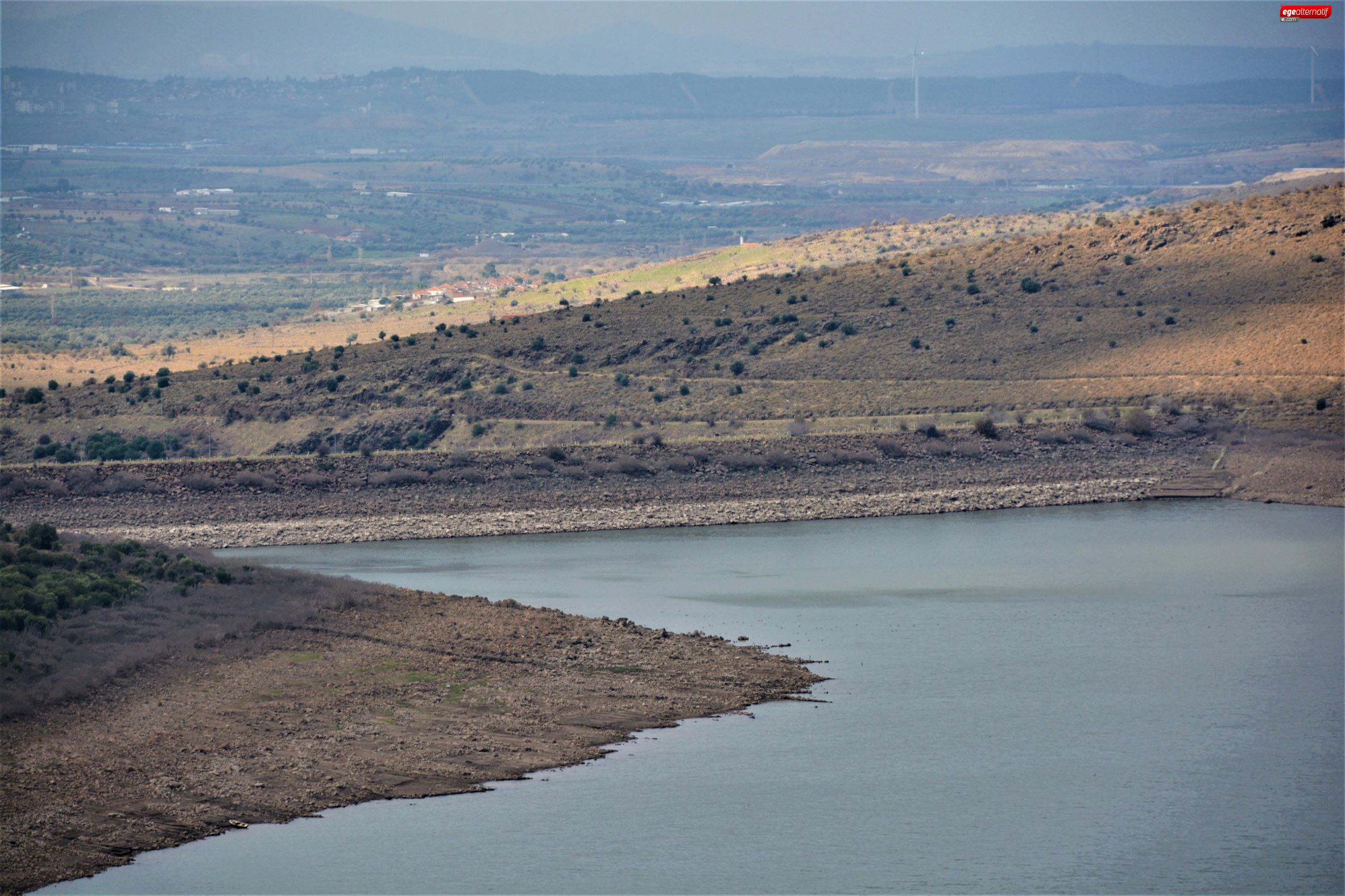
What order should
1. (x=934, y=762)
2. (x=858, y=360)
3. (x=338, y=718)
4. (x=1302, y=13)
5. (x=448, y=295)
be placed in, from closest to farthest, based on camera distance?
(x=934, y=762) → (x=338, y=718) → (x=1302, y=13) → (x=858, y=360) → (x=448, y=295)

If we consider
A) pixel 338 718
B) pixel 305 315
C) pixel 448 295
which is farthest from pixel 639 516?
pixel 305 315

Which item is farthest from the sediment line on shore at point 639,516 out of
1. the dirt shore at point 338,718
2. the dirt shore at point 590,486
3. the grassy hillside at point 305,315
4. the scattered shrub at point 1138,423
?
the grassy hillside at point 305,315

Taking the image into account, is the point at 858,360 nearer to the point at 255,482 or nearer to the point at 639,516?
the point at 639,516

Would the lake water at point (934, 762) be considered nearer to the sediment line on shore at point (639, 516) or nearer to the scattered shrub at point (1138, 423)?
the sediment line on shore at point (639, 516)

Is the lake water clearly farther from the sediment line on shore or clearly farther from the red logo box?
the red logo box

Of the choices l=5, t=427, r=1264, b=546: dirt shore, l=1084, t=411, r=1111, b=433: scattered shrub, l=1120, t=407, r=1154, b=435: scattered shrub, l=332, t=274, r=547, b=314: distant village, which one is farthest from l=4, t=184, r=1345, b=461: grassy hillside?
l=332, t=274, r=547, b=314: distant village

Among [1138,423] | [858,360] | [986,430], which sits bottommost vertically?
[1138,423]

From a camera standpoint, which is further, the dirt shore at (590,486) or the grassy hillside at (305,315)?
the grassy hillside at (305,315)
